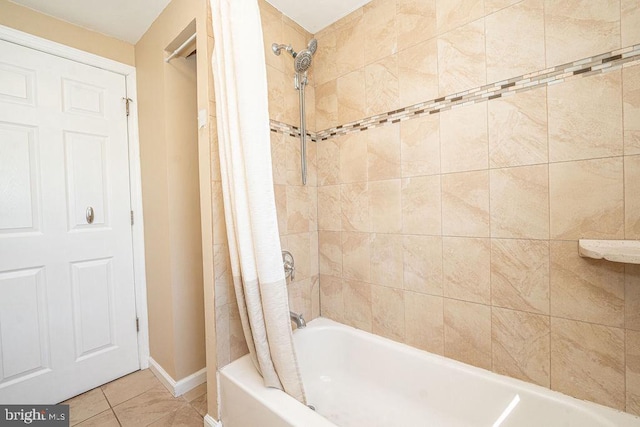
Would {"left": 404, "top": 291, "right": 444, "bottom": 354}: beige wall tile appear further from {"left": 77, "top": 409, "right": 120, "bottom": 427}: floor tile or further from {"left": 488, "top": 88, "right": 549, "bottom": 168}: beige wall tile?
{"left": 77, "top": 409, "right": 120, "bottom": 427}: floor tile

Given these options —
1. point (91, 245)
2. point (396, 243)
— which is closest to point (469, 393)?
point (396, 243)

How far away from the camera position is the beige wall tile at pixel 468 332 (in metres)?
1.13

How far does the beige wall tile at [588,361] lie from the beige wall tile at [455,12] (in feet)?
4.26

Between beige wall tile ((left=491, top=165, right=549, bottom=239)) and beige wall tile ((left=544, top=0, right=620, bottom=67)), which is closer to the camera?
beige wall tile ((left=544, top=0, right=620, bottom=67))

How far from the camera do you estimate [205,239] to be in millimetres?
1239

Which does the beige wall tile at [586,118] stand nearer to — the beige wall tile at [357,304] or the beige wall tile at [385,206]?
the beige wall tile at [385,206]

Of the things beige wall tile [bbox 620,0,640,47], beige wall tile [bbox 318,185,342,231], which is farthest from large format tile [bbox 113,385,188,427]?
beige wall tile [bbox 620,0,640,47]

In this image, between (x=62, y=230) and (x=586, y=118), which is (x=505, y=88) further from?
(x=62, y=230)

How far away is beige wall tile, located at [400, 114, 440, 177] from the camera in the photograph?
1230 millimetres

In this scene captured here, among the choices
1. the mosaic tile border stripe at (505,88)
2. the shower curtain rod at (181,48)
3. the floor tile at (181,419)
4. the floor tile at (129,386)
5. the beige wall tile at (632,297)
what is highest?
the shower curtain rod at (181,48)

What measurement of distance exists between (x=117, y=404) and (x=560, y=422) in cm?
214

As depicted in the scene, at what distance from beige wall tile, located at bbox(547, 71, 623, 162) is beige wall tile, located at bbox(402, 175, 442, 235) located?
44 cm

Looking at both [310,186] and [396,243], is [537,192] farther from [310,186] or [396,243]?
[310,186]

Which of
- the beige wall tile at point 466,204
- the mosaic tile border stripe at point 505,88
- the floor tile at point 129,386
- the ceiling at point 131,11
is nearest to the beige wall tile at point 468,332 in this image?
the beige wall tile at point 466,204
